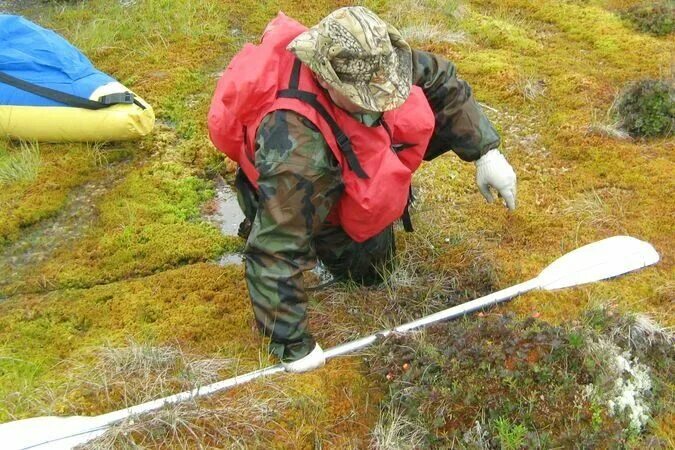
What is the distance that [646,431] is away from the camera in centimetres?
303

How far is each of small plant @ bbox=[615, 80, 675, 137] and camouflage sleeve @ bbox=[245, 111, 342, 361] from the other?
284cm

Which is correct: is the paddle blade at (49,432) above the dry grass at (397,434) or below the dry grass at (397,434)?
above

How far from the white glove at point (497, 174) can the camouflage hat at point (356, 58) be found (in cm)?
112

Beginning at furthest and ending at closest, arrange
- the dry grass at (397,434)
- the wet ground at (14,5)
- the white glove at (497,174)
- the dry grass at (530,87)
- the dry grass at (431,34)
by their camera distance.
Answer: the wet ground at (14,5), the dry grass at (431,34), the dry grass at (530,87), the white glove at (497,174), the dry grass at (397,434)

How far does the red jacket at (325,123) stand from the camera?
312 centimetres

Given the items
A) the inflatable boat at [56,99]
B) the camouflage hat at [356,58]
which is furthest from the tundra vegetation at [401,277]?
the camouflage hat at [356,58]

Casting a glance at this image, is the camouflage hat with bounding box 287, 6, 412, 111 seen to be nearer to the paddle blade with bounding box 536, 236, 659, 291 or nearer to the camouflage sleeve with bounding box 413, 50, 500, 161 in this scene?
the camouflage sleeve with bounding box 413, 50, 500, 161

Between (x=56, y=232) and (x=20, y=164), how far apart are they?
2.27 ft

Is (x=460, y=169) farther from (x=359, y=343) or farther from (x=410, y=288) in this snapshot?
(x=359, y=343)

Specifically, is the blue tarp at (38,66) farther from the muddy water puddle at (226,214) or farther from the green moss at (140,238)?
the muddy water puddle at (226,214)

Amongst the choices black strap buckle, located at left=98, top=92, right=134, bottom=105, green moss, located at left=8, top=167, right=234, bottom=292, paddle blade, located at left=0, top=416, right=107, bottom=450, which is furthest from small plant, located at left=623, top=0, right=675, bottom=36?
paddle blade, located at left=0, top=416, right=107, bottom=450

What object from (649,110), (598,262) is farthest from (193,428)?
(649,110)

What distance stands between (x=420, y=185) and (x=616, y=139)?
1.50 metres

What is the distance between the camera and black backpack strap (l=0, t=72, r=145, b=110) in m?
4.95
